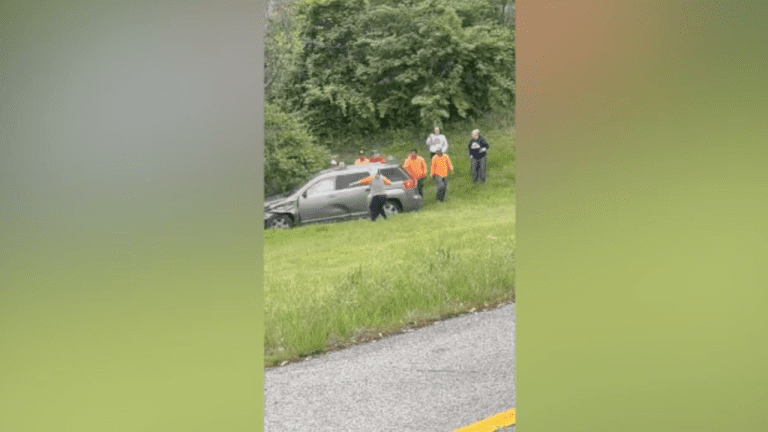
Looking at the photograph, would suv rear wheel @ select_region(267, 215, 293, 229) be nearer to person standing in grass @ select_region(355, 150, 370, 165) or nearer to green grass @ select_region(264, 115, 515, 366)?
green grass @ select_region(264, 115, 515, 366)

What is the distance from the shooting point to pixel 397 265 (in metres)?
9.23

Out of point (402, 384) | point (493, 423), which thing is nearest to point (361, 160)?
point (402, 384)

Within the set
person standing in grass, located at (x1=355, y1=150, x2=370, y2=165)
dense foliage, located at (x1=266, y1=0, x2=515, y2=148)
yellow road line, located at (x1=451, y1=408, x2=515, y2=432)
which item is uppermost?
dense foliage, located at (x1=266, y1=0, x2=515, y2=148)

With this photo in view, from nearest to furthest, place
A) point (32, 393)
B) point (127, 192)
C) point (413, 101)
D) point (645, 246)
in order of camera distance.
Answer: point (32, 393) → point (127, 192) → point (645, 246) → point (413, 101)

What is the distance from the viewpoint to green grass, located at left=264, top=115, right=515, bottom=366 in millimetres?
6152

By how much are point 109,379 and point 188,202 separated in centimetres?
39

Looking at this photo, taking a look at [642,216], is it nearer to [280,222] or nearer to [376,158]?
[280,222]

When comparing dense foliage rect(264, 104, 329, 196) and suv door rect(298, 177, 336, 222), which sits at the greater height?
dense foliage rect(264, 104, 329, 196)

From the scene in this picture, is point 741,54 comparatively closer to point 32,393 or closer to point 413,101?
point 32,393

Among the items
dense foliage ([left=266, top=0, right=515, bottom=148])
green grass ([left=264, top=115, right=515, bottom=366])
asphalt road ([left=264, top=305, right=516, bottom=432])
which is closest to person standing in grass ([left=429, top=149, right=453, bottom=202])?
green grass ([left=264, top=115, right=515, bottom=366])

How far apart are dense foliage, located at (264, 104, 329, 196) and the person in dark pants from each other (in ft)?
3.39

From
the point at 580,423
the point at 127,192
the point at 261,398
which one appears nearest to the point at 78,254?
the point at 127,192

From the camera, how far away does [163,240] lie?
5.29 ft

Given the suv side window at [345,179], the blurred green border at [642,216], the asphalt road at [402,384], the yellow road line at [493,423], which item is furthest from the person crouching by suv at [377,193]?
the blurred green border at [642,216]
